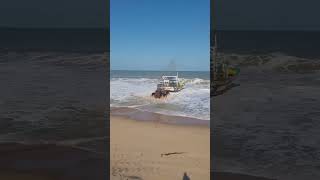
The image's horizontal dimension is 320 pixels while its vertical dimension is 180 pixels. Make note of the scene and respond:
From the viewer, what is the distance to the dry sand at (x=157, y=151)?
3.14 meters

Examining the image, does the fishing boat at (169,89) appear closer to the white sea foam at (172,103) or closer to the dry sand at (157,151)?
the white sea foam at (172,103)

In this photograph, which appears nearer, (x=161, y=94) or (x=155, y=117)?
(x=155, y=117)

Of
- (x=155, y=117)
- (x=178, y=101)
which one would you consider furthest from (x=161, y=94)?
(x=155, y=117)

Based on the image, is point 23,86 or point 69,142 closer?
point 69,142

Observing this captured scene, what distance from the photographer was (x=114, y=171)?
321 cm

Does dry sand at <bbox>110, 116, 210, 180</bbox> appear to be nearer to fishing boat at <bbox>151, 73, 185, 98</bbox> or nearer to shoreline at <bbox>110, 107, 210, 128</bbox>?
shoreline at <bbox>110, 107, 210, 128</bbox>

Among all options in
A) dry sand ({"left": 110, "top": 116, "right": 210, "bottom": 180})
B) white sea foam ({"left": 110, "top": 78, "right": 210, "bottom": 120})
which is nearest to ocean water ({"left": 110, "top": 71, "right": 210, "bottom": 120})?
white sea foam ({"left": 110, "top": 78, "right": 210, "bottom": 120})

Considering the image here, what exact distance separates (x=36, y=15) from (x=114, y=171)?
1.60m

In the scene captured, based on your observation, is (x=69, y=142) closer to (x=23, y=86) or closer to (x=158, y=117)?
(x=23, y=86)

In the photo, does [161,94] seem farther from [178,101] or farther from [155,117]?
[155,117]

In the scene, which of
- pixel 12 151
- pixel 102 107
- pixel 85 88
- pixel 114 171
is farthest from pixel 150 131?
pixel 12 151

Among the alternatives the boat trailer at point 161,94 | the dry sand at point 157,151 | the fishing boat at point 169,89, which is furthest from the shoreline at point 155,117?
the fishing boat at point 169,89

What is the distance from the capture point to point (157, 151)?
3.74 metres

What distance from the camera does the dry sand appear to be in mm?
3145
